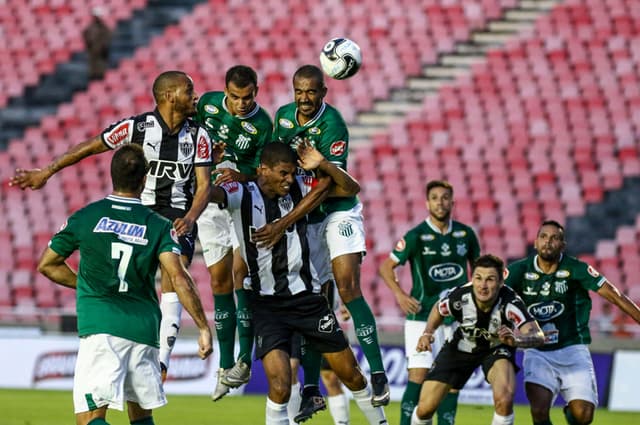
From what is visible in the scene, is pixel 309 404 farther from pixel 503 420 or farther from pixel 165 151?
pixel 165 151

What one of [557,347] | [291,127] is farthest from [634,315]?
[291,127]

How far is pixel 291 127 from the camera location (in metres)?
Result: 9.81

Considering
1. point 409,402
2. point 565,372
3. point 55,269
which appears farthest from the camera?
point 409,402

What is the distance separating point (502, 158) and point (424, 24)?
3883 mm

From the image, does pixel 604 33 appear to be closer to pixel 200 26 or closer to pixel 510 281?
pixel 200 26

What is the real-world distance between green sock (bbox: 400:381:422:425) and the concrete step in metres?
12.1

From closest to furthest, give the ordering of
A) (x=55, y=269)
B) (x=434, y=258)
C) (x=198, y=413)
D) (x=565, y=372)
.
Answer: (x=55, y=269) < (x=565, y=372) < (x=434, y=258) < (x=198, y=413)

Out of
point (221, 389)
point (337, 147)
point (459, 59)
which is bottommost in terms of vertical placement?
point (221, 389)

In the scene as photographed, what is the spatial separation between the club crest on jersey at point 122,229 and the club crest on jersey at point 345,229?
2.30 meters

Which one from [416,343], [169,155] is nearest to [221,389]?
[169,155]

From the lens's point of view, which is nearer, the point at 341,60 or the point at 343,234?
the point at 343,234

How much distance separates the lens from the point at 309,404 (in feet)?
32.8

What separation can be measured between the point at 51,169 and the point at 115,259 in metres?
1.65

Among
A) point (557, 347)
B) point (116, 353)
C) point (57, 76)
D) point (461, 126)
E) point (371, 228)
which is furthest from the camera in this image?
point (57, 76)
